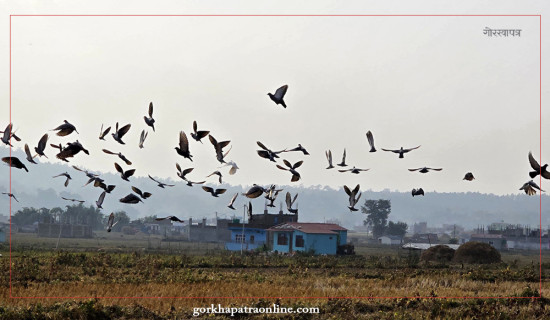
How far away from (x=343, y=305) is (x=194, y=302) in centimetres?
436

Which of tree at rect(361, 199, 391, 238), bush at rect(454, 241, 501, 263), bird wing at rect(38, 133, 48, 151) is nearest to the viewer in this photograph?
bird wing at rect(38, 133, 48, 151)

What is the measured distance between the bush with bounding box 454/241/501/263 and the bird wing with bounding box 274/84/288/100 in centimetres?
4300

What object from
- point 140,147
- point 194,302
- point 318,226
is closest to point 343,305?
point 194,302

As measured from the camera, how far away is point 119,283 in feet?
86.4

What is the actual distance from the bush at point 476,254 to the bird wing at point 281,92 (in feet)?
141

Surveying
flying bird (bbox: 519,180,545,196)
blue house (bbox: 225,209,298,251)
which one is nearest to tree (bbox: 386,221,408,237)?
blue house (bbox: 225,209,298,251)

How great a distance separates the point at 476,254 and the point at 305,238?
1669 centimetres

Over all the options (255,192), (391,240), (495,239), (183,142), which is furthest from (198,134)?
(391,240)

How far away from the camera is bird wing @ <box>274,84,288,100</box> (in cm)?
1416

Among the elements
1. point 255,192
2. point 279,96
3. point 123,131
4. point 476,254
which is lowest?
point 476,254

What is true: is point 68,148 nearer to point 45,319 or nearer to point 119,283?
point 45,319

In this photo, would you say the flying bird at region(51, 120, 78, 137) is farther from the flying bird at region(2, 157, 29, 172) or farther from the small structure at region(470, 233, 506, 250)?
the small structure at region(470, 233, 506, 250)

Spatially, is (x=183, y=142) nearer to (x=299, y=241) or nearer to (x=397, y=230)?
(x=299, y=241)

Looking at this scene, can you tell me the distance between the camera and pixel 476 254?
5406 centimetres
